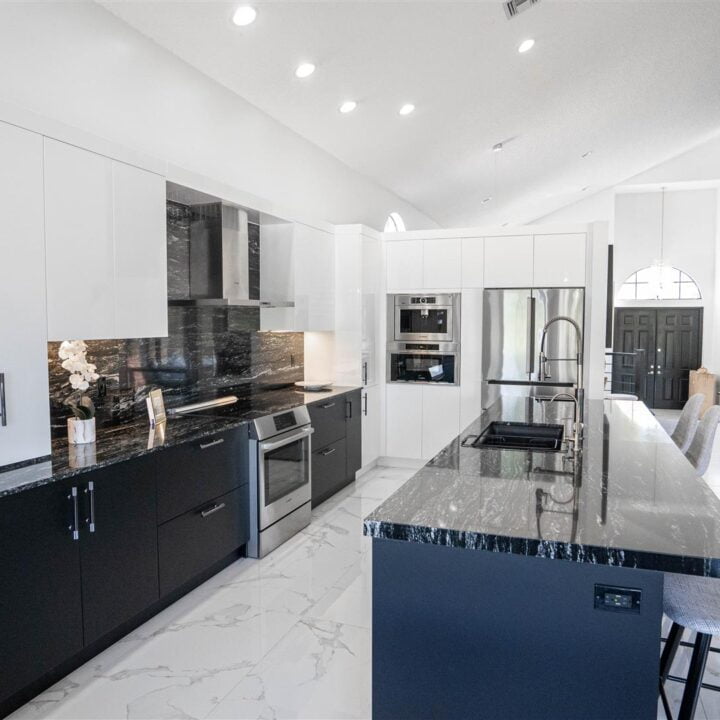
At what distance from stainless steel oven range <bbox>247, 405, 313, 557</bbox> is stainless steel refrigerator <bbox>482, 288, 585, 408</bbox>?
7.11 feet

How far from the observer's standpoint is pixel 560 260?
17.5 ft

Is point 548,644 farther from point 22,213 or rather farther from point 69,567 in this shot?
point 22,213

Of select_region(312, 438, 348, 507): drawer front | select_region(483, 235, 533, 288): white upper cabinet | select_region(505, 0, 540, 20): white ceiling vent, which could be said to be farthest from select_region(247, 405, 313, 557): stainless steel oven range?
select_region(505, 0, 540, 20): white ceiling vent

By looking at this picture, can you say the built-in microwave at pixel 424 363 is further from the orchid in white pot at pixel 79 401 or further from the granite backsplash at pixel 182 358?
the orchid in white pot at pixel 79 401

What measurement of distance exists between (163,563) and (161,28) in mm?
2761

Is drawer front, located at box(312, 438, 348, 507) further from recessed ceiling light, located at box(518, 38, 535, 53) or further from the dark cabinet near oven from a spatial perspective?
recessed ceiling light, located at box(518, 38, 535, 53)

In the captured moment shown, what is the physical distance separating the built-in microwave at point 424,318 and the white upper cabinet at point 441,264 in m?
0.11

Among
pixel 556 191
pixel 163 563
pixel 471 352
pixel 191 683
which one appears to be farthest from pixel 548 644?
pixel 556 191

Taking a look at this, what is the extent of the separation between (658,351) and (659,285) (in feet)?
4.14

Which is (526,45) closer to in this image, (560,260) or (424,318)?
(560,260)

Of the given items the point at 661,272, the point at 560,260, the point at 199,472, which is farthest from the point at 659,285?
the point at 199,472

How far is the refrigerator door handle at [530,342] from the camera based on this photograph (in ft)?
17.7

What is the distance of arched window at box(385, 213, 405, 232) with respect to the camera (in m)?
7.10

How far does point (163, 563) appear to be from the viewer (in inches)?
111
